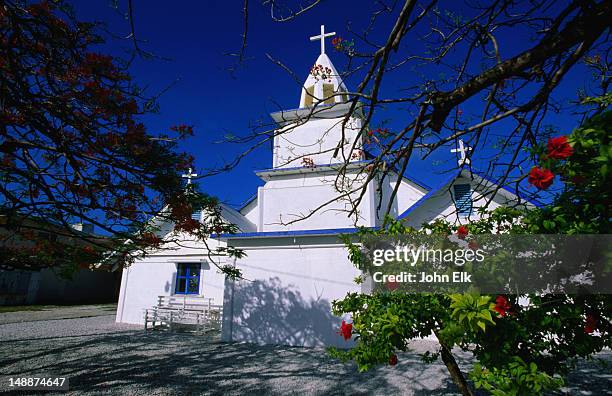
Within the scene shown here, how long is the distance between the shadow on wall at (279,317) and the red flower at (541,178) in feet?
28.1

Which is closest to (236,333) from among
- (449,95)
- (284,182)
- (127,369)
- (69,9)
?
(127,369)

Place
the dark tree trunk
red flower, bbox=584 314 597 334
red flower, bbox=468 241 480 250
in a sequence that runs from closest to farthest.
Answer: red flower, bbox=584 314 597 334 < red flower, bbox=468 241 480 250 < the dark tree trunk

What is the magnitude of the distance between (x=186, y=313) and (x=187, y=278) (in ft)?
7.40

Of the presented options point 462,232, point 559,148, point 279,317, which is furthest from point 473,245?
point 279,317

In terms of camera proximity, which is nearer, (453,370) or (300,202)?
(453,370)

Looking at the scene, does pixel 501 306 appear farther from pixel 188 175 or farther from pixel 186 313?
pixel 186 313

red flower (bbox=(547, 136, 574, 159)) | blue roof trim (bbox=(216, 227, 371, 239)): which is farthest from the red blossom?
blue roof trim (bbox=(216, 227, 371, 239))

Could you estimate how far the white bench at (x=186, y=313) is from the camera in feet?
40.9

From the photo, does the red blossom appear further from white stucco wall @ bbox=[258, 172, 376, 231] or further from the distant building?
the distant building

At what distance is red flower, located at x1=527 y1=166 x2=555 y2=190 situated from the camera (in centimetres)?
225

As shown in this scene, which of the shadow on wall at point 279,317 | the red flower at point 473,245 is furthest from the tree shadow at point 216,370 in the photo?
the red flower at point 473,245

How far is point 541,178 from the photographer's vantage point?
89.6 inches

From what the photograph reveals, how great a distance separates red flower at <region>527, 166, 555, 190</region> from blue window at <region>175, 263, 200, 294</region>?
14.3 meters

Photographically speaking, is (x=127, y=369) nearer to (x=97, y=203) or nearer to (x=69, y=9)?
(x=97, y=203)
